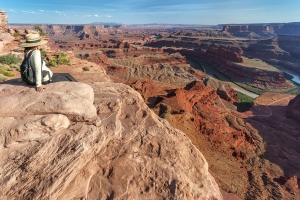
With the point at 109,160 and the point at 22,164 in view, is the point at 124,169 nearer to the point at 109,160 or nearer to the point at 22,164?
the point at 109,160

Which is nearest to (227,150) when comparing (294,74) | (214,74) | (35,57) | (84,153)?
(84,153)

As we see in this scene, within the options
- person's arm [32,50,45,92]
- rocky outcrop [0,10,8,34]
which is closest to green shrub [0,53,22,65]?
rocky outcrop [0,10,8,34]

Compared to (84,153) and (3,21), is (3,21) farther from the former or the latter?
(84,153)

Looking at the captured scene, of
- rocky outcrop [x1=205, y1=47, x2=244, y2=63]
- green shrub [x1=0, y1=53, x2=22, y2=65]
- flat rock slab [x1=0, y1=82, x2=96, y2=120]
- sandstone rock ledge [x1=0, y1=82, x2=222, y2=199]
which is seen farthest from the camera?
rocky outcrop [x1=205, y1=47, x2=244, y2=63]

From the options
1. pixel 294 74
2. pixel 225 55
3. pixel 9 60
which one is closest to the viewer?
pixel 9 60

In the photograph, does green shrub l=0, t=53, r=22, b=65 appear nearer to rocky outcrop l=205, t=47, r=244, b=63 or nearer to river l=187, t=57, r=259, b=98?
river l=187, t=57, r=259, b=98

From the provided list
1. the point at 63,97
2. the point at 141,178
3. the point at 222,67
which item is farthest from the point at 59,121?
the point at 222,67

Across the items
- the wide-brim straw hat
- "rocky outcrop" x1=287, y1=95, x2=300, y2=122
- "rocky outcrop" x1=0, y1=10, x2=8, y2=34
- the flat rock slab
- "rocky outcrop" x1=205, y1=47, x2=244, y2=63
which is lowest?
"rocky outcrop" x1=287, y1=95, x2=300, y2=122

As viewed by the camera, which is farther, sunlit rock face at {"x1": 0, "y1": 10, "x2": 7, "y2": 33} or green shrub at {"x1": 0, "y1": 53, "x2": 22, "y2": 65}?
sunlit rock face at {"x1": 0, "y1": 10, "x2": 7, "y2": 33}
